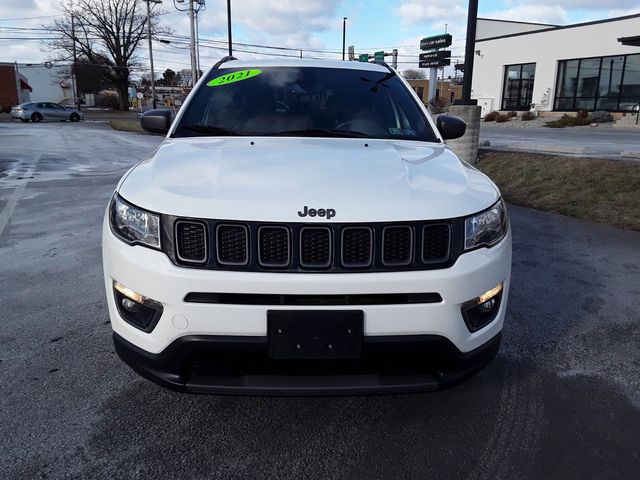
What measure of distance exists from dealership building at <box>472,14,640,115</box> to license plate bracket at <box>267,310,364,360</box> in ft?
101

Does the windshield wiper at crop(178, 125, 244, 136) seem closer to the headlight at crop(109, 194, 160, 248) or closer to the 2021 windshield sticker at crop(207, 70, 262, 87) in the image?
the 2021 windshield sticker at crop(207, 70, 262, 87)

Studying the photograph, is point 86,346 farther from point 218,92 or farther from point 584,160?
point 584,160

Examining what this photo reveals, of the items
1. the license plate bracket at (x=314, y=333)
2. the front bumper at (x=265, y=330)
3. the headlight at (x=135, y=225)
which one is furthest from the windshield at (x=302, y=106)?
the license plate bracket at (x=314, y=333)

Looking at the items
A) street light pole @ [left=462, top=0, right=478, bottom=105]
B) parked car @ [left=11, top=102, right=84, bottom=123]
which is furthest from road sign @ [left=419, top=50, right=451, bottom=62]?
parked car @ [left=11, top=102, right=84, bottom=123]

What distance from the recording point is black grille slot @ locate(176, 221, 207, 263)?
2.05 meters

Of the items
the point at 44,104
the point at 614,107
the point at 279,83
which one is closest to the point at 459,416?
the point at 279,83

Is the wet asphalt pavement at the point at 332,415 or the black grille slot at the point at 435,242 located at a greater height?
Result: the black grille slot at the point at 435,242

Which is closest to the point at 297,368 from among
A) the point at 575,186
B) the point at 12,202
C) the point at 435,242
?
the point at 435,242

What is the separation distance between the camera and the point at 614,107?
102 feet

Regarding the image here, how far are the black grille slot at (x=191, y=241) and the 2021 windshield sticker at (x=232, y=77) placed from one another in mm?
1921

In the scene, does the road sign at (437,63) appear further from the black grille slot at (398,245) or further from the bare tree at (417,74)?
the bare tree at (417,74)

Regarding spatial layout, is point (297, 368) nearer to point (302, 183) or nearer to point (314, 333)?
point (314, 333)

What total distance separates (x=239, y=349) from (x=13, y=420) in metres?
→ 1.31

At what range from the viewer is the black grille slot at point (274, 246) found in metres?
2.03
